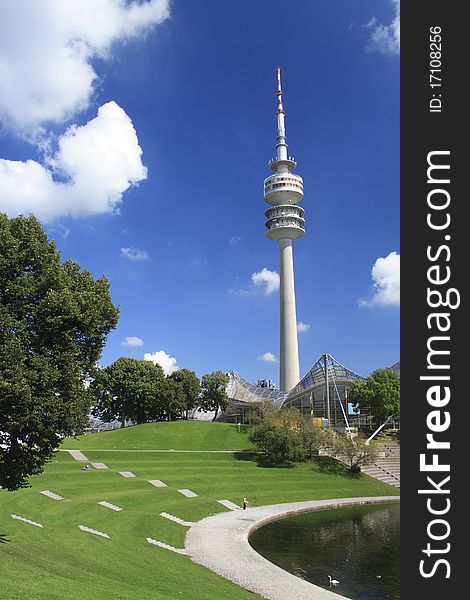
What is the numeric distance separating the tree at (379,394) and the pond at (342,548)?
45.9 m

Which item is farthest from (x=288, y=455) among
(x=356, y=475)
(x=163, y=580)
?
(x=163, y=580)

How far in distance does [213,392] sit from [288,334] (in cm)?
2963

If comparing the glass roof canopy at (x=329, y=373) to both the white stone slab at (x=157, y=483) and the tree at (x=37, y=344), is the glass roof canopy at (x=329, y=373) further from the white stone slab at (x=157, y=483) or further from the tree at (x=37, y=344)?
the tree at (x=37, y=344)

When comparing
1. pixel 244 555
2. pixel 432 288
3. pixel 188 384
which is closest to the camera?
pixel 432 288

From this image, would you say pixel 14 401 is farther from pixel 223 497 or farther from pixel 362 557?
pixel 223 497

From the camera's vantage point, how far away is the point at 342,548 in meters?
34.8

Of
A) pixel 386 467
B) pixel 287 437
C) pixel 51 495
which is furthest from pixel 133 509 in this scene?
pixel 386 467

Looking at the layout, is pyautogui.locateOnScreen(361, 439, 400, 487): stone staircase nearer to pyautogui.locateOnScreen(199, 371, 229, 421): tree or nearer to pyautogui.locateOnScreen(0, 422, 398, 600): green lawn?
pyautogui.locateOnScreen(0, 422, 398, 600): green lawn

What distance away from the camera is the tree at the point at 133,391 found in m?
104

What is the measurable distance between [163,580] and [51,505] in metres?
21.2

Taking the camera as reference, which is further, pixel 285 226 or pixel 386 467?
pixel 285 226

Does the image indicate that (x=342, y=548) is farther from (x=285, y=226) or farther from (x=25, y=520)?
(x=285, y=226)

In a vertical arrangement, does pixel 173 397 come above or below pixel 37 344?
above

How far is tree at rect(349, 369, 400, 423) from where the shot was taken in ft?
306
